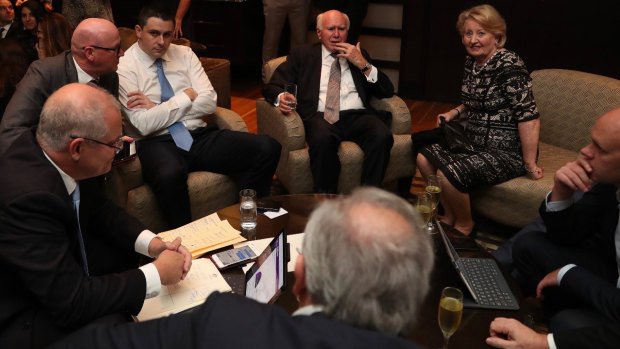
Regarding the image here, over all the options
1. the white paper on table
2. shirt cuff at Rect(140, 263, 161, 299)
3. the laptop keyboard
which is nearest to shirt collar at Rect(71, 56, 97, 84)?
the white paper on table

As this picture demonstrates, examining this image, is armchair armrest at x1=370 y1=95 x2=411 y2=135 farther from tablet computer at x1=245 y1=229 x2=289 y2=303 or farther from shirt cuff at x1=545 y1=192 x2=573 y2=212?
tablet computer at x1=245 y1=229 x2=289 y2=303

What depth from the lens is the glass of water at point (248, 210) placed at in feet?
7.17

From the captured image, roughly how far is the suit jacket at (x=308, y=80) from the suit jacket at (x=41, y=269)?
197 cm

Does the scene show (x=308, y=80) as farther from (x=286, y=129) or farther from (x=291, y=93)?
(x=286, y=129)

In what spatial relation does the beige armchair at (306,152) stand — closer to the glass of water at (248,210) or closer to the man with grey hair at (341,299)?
the glass of water at (248,210)

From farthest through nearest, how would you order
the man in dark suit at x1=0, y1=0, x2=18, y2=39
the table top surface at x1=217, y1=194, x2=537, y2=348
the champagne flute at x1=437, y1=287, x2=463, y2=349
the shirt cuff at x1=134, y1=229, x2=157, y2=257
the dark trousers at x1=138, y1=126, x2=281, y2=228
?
1. the man in dark suit at x1=0, y1=0, x2=18, y2=39
2. the dark trousers at x1=138, y1=126, x2=281, y2=228
3. the shirt cuff at x1=134, y1=229, x2=157, y2=257
4. the table top surface at x1=217, y1=194, x2=537, y2=348
5. the champagne flute at x1=437, y1=287, x2=463, y2=349

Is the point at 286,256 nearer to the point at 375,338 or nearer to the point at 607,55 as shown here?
the point at 375,338

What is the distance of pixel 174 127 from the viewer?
3.06 metres

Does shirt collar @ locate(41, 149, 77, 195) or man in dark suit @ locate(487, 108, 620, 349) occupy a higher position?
shirt collar @ locate(41, 149, 77, 195)

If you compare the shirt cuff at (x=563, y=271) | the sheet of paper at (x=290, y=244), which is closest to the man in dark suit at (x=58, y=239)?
the sheet of paper at (x=290, y=244)

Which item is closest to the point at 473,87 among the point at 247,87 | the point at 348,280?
the point at 348,280

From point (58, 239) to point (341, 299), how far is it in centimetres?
91

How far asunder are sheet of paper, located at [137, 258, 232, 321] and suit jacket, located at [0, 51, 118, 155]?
1185 mm

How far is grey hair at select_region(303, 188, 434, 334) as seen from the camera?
0.99 meters
